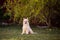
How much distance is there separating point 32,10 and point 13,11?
2377mm

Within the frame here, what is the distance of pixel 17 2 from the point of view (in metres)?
18.0

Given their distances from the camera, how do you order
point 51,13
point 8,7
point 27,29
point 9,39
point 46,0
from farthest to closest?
point 8,7 < point 51,13 < point 46,0 < point 27,29 < point 9,39

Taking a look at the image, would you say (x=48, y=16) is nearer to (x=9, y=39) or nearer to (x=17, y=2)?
(x=17, y=2)

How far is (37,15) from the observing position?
17516mm

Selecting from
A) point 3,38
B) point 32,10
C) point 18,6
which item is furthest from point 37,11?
point 3,38

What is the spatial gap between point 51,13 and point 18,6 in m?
2.16

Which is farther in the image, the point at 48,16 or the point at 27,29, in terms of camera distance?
the point at 48,16

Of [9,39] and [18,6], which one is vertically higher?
[18,6]

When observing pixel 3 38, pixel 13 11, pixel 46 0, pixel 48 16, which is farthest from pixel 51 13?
pixel 3 38

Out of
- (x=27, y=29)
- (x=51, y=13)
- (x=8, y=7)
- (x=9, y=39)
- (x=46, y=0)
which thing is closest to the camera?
(x=9, y=39)

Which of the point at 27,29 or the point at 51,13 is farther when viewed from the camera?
the point at 51,13

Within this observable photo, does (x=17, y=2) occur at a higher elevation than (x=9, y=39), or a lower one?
higher

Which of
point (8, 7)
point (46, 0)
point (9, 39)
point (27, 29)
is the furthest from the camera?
point (8, 7)

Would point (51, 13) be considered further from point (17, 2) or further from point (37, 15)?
point (17, 2)
